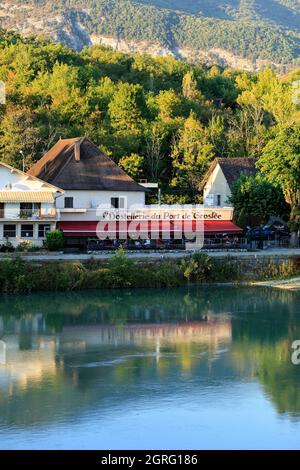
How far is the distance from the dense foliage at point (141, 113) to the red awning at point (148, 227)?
4621 mm

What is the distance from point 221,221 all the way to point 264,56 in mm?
129369

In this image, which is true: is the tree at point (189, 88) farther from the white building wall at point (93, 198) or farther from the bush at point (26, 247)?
the bush at point (26, 247)

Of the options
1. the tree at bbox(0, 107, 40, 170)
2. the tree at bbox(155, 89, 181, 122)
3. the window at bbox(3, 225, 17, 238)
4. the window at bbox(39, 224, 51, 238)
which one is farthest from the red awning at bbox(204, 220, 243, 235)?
the tree at bbox(155, 89, 181, 122)

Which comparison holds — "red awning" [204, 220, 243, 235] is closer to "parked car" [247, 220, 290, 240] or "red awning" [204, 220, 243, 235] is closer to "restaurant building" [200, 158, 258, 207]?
"parked car" [247, 220, 290, 240]

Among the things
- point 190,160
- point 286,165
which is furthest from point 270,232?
point 190,160

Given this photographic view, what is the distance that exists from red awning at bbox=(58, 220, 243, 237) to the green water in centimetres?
675

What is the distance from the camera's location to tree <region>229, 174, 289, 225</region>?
169 ft

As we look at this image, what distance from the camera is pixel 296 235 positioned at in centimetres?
5269

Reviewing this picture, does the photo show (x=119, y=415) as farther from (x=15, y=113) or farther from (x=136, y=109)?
(x=136, y=109)

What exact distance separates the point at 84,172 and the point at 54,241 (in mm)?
7237

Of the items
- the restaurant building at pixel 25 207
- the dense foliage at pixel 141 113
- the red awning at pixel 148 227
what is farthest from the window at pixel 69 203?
the dense foliage at pixel 141 113

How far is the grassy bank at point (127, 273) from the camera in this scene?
43.9 m

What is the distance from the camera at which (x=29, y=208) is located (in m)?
50.1

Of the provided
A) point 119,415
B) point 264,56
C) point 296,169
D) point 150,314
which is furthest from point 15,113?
point 264,56
